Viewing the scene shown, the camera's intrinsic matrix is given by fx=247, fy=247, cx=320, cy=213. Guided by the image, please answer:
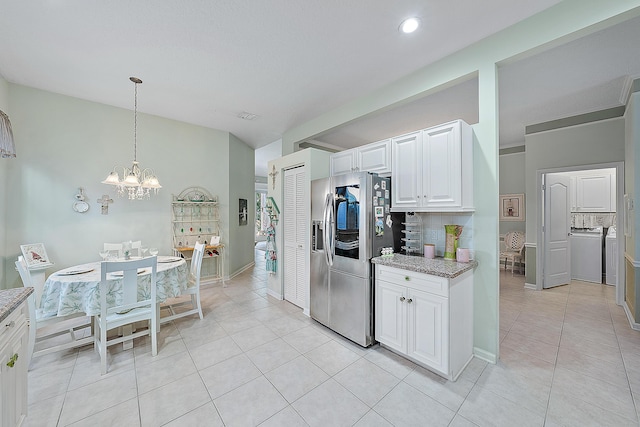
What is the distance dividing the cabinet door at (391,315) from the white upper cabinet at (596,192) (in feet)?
18.4

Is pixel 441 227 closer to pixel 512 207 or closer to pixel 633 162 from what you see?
pixel 633 162

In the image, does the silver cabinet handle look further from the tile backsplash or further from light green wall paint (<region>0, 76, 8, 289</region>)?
the tile backsplash

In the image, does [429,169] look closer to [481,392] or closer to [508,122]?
[481,392]

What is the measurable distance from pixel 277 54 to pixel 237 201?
365cm

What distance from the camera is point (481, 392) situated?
6.20ft

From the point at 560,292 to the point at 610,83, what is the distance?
10.7 ft

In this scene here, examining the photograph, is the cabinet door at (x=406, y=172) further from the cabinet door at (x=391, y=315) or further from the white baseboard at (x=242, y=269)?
the white baseboard at (x=242, y=269)

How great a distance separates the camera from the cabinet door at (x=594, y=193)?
4.91 meters

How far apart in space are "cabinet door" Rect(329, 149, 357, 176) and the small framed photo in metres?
3.85

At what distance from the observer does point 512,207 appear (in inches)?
233

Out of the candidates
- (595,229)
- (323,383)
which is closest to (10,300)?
(323,383)

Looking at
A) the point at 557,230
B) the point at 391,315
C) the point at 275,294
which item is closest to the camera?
the point at 391,315

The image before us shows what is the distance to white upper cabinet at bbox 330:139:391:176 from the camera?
9.21 feet

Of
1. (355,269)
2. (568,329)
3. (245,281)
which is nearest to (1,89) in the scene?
(245,281)
